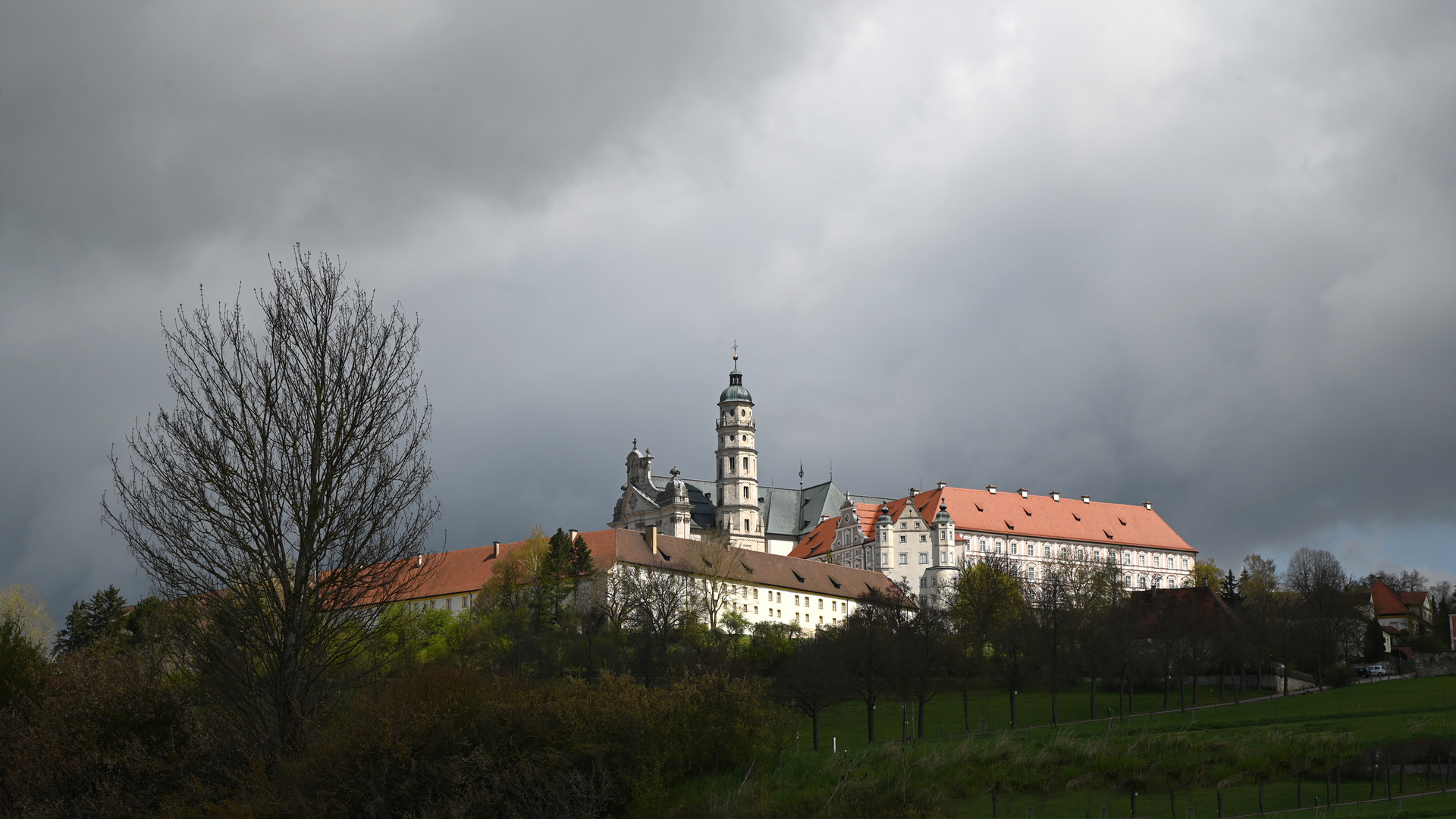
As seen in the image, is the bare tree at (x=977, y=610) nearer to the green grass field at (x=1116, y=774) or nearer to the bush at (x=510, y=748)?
the green grass field at (x=1116, y=774)

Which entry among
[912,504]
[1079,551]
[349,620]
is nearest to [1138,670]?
[349,620]

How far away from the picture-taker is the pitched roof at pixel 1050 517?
14200 centimetres

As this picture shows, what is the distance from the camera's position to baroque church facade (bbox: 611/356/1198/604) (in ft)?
445

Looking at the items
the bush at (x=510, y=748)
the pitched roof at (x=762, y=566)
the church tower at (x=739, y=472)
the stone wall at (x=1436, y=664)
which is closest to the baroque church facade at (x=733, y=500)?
the church tower at (x=739, y=472)

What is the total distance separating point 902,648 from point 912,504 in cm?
7247

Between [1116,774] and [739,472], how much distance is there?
4267 inches

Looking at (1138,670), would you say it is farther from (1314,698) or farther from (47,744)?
(47,744)

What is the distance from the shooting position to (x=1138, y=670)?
68375mm

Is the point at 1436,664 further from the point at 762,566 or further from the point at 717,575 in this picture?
the point at 762,566

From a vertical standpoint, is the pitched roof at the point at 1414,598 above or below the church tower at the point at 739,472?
below

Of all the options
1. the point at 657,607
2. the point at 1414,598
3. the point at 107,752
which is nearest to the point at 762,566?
the point at 657,607

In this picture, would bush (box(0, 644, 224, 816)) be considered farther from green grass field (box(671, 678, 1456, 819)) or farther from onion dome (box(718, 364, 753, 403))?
onion dome (box(718, 364, 753, 403))

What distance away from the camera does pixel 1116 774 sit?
141 ft

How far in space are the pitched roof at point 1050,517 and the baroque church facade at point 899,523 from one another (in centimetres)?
12
